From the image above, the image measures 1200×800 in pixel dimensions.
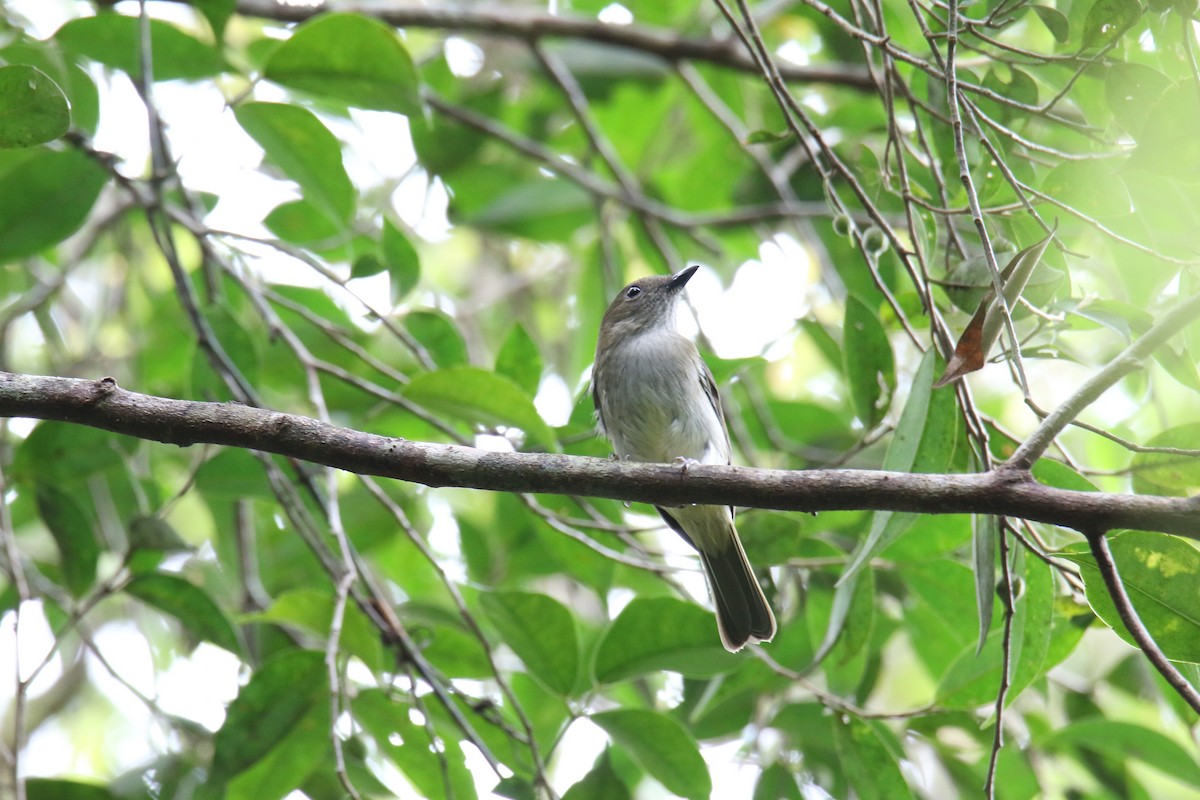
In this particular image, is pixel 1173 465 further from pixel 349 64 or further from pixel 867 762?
pixel 349 64

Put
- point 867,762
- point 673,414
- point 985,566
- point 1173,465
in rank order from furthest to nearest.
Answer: point 673,414 → point 867,762 → point 1173,465 → point 985,566

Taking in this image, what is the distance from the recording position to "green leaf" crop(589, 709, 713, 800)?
3.47 m

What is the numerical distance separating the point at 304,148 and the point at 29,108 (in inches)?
56.3

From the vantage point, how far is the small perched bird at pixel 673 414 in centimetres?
435

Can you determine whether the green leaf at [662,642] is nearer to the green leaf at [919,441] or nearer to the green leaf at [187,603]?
the green leaf at [919,441]

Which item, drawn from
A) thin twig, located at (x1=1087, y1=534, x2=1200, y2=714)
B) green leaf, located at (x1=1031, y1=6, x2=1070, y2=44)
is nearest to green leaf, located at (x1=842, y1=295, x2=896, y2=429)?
green leaf, located at (x1=1031, y1=6, x2=1070, y2=44)

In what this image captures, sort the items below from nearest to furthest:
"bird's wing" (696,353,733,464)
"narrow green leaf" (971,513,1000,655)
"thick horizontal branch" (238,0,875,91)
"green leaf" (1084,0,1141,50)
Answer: "narrow green leaf" (971,513,1000,655)
"green leaf" (1084,0,1141,50)
"bird's wing" (696,353,733,464)
"thick horizontal branch" (238,0,875,91)

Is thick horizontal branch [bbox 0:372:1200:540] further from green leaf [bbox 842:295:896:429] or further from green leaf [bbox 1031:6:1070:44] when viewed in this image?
green leaf [bbox 1031:6:1070:44]

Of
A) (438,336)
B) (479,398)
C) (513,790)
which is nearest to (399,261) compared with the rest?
(438,336)

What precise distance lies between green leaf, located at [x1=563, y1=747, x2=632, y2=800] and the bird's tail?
2.11 ft

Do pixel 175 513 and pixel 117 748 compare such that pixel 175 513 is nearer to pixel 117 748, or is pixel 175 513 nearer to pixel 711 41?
pixel 117 748

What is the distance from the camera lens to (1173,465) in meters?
2.93

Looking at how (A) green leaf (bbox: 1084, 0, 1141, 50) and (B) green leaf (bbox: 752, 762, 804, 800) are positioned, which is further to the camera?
(B) green leaf (bbox: 752, 762, 804, 800)

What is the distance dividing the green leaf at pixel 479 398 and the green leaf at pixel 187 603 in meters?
1.07
